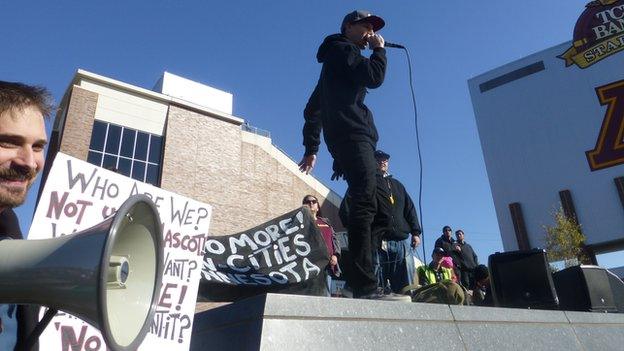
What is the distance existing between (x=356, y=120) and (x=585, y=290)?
273 cm

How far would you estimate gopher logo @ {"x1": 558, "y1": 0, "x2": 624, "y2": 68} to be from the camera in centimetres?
2948

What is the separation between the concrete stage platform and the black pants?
54 cm

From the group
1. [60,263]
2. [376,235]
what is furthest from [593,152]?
[60,263]

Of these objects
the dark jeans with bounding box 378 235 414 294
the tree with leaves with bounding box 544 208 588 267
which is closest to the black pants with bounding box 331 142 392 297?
the dark jeans with bounding box 378 235 414 294

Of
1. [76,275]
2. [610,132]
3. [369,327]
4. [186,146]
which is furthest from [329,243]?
[610,132]

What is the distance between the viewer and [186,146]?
1112 inches

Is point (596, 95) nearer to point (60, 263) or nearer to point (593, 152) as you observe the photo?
point (593, 152)

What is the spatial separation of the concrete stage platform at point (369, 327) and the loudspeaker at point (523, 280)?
3.32 feet

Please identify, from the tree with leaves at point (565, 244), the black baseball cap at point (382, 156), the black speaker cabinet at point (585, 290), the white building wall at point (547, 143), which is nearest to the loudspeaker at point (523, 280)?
the black speaker cabinet at point (585, 290)

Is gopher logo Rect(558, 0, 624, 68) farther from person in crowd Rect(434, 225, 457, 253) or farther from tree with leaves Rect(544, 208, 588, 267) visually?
person in crowd Rect(434, 225, 457, 253)

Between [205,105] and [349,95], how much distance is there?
28.5m

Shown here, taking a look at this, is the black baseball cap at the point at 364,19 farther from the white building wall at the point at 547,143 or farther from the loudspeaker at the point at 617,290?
the white building wall at the point at 547,143

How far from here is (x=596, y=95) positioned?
3139 centimetres

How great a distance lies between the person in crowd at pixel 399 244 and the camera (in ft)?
15.0
